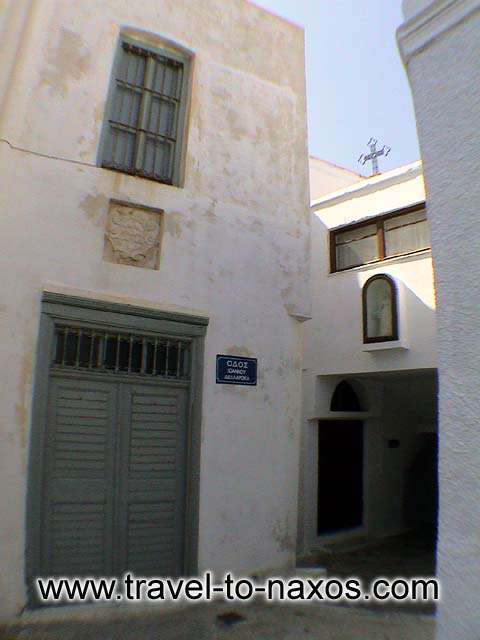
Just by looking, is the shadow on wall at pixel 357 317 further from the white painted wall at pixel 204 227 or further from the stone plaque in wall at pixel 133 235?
the stone plaque in wall at pixel 133 235

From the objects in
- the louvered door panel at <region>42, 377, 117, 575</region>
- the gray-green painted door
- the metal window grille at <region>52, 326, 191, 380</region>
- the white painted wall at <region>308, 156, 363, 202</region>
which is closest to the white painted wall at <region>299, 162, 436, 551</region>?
the white painted wall at <region>308, 156, 363, 202</region>

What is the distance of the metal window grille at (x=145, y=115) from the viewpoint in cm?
582

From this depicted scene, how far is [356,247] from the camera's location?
9.31 metres

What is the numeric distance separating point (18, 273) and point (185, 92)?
10.0 feet

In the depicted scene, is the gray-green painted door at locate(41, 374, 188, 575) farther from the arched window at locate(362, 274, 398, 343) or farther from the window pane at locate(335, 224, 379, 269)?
the window pane at locate(335, 224, 379, 269)

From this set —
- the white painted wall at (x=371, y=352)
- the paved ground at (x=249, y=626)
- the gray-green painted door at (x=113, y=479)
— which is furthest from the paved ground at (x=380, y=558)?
the gray-green painted door at (x=113, y=479)

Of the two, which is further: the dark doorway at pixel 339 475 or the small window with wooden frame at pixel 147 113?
the dark doorway at pixel 339 475

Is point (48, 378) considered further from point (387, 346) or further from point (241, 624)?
point (387, 346)

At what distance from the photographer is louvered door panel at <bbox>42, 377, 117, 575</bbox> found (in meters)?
4.76

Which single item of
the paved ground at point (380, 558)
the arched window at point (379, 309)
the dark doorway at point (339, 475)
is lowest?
the paved ground at point (380, 558)

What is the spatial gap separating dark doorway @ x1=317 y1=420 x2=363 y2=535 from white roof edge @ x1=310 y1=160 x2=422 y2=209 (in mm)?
4063

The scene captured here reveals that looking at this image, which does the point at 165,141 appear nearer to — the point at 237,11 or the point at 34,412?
the point at 237,11

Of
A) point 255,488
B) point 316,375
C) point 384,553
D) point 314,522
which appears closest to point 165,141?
point 255,488

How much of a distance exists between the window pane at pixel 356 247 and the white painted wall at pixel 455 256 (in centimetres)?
617
